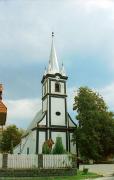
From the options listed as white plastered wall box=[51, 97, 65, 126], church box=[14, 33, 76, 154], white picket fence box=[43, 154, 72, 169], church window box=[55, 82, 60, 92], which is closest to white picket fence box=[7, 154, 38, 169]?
white picket fence box=[43, 154, 72, 169]

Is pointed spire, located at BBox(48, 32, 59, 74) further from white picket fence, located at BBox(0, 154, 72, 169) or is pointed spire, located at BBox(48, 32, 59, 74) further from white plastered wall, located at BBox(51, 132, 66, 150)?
white picket fence, located at BBox(0, 154, 72, 169)

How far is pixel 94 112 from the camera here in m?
49.6

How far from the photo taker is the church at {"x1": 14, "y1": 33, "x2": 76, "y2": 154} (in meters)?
51.6

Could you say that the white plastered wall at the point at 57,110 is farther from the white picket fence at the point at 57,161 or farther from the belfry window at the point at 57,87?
the white picket fence at the point at 57,161

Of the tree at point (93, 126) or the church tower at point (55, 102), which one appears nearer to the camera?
the tree at point (93, 126)

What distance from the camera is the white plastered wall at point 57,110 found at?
53.1 m

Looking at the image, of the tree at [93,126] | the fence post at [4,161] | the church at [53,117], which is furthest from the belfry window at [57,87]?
the fence post at [4,161]

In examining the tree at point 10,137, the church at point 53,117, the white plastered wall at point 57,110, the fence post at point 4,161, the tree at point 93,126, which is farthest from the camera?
the tree at point 10,137

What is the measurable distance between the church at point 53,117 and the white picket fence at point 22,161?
941 inches

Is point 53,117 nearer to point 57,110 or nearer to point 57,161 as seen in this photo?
point 57,110

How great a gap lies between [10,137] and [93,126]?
103 feet

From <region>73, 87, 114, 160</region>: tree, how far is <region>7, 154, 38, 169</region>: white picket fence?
22.2m

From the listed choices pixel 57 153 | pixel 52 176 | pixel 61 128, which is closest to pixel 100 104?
pixel 61 128

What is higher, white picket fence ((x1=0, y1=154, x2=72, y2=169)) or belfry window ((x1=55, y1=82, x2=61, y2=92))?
belfry window ((x1=55, y1=82, x2=61, y2=92))
